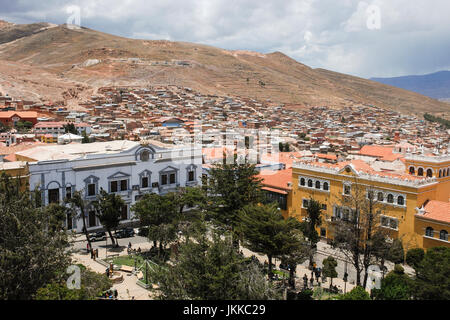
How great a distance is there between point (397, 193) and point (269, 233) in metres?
9.20

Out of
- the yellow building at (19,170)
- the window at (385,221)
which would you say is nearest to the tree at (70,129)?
the yellow building at (19,170)

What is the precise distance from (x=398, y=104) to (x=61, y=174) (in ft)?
638

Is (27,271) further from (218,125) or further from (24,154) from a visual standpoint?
(218,125)

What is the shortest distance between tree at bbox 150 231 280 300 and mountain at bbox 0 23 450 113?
95962 millimetres

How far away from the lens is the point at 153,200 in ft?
80.0

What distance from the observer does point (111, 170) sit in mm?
28844

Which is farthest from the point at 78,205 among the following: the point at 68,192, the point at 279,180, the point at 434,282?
the point at 434,282

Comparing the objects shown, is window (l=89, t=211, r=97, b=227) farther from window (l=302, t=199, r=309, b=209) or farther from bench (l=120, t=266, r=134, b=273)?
window (l=302, t=199, r=309, b=209)

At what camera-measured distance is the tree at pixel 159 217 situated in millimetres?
22628

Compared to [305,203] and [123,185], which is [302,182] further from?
[123,185]

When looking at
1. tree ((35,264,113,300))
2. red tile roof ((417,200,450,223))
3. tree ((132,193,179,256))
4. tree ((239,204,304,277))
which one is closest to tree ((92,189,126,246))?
tree ((132,193,179,256))

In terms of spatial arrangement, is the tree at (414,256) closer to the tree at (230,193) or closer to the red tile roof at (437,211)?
the red tile roof at (437,211)

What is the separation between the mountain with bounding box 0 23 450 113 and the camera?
11912 cm
